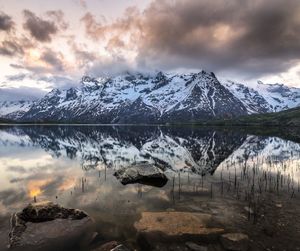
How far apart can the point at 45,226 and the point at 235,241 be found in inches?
619

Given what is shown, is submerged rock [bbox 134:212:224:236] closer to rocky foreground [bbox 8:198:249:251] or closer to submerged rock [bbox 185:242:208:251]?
rocky foreground [bbox 8:198:249:251]

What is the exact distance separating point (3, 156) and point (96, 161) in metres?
27.4

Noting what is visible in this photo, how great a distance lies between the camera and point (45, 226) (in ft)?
84.6

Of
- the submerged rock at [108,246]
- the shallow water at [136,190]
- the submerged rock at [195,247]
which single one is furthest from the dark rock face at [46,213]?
the submerged rock at [195,247]

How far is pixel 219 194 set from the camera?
3684cm

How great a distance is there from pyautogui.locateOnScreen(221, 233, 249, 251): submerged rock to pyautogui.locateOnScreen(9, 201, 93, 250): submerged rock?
11.3 meters

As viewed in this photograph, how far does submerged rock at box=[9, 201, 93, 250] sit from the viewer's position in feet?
76.2

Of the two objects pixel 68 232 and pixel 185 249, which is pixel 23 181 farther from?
pixel 185 249

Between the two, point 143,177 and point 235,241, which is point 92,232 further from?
point 143,177

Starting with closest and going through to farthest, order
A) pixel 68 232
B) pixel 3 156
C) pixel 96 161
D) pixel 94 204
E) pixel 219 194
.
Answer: pixel 68 232 → pixel 94 204 → pixel 219 194 → pixel 96 161 → pixel 3 156

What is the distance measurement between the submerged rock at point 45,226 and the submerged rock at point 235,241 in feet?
36.9

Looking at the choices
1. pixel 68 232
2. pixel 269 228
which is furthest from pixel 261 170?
pixel 68 232

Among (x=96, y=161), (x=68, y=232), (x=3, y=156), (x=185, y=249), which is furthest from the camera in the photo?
(x=3, y=156)

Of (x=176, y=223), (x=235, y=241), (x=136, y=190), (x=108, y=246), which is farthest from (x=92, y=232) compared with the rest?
(x=136, y=190)
